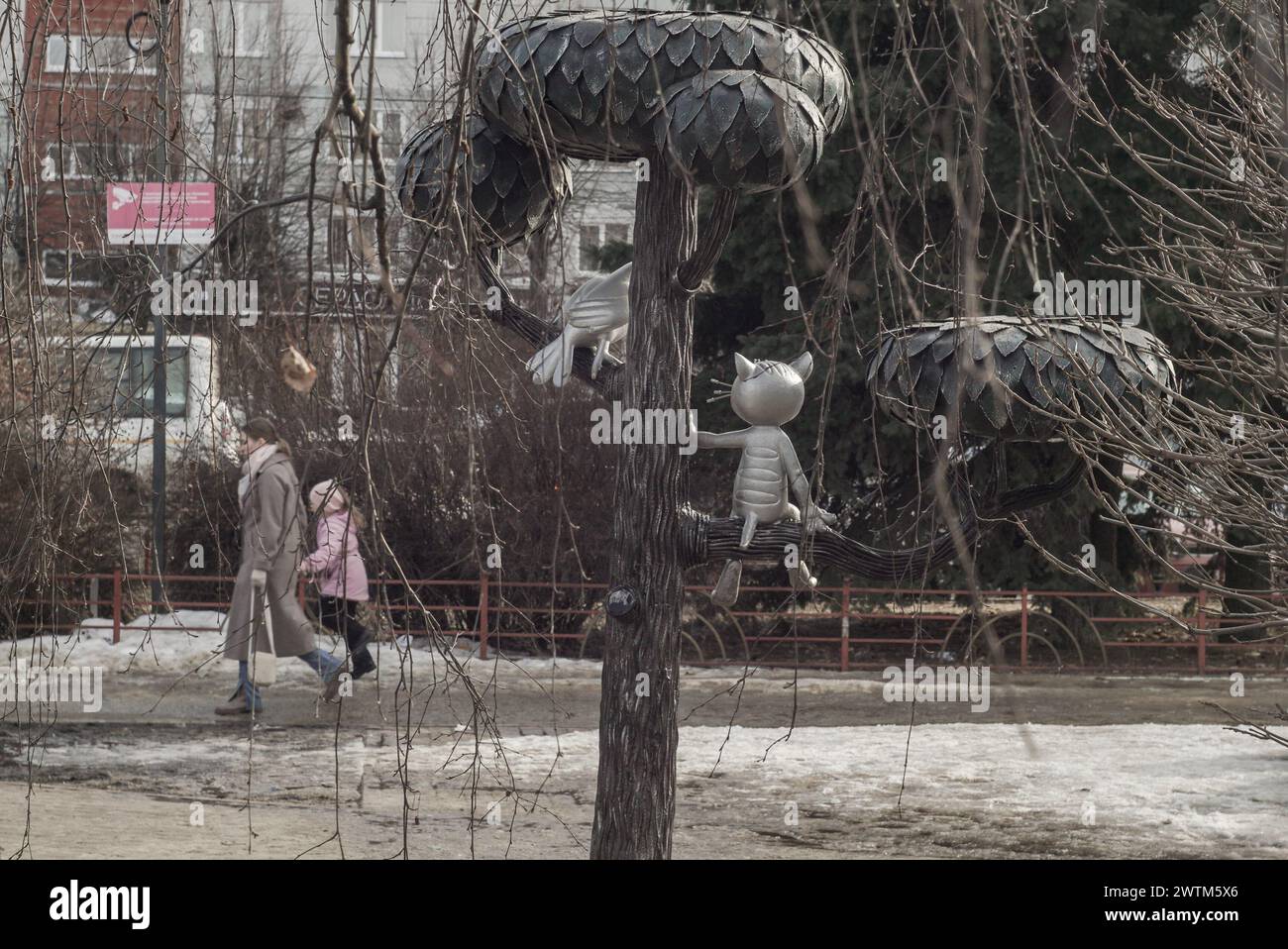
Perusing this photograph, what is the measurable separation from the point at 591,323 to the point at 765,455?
0.62 meters

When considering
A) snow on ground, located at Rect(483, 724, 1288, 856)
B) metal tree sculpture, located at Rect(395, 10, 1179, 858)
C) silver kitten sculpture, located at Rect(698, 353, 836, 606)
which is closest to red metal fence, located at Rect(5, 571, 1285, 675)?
snow on ground, located at Rect(483, 724, 1288, 856)

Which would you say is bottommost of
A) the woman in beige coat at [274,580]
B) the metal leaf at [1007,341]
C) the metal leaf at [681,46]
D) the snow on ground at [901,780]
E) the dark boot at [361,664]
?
the snow on ground at [901,780]

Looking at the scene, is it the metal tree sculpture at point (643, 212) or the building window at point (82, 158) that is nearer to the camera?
the building window at point (82, 158)

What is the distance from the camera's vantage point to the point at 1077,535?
1191 centimetres

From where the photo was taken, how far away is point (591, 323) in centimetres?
439

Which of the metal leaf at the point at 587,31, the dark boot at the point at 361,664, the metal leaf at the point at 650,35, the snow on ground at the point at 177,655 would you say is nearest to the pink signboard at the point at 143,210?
the metal leaf at the point at 587,31

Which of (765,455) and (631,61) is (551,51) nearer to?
(631,61)

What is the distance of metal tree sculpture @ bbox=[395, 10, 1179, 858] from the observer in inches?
145

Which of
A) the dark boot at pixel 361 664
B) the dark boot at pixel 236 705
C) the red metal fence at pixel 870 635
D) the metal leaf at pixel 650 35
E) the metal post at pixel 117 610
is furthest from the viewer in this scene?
the red metal fence at pixel 870 635

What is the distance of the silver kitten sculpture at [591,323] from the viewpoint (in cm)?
436

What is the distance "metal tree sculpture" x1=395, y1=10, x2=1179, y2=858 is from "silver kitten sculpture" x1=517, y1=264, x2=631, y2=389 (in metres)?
0.02

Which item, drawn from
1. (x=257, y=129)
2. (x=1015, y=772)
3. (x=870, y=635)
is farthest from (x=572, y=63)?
(x=257, y=129)

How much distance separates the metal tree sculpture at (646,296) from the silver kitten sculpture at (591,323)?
25mm

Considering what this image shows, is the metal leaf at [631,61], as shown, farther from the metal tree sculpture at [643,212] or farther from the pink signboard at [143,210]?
the pink signboard at [143,210]
